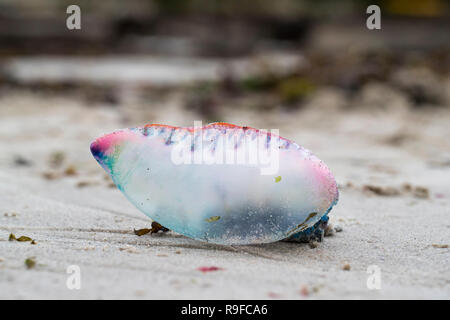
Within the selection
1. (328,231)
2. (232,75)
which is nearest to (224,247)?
(328,231)

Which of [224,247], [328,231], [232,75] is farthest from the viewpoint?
[232,75]

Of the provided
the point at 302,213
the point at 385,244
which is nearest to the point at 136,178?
the point at 302,213

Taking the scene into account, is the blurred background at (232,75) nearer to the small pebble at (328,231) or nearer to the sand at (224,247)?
the sand at (224,247)

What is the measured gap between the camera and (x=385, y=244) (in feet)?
7.11

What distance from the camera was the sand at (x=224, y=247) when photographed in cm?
169

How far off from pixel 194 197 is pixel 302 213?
0.34m

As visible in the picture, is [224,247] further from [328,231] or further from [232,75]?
[232,75]

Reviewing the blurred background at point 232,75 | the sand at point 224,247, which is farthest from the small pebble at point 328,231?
the blurred background at point 232,75

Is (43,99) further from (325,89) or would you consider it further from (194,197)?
(194,197)

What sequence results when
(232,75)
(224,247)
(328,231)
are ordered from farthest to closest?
(232,75) < (328,231) < (224,247)

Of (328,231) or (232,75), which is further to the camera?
(232,75)

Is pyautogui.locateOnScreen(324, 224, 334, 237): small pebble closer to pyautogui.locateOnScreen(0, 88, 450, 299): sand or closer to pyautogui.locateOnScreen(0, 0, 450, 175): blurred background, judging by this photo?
pyautogui.locateOnScreen(0, 88, 450, 299): sand

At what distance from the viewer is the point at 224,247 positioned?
2021 millimetres
